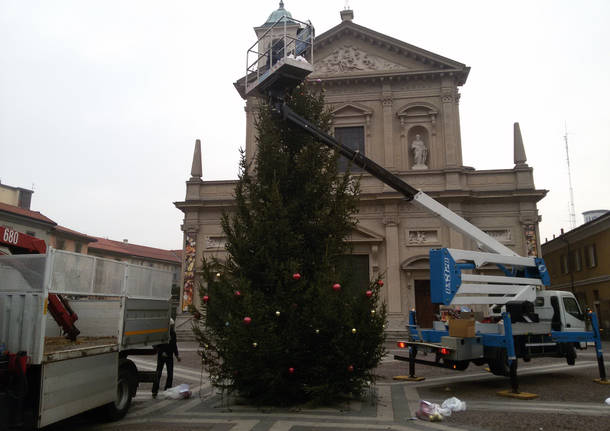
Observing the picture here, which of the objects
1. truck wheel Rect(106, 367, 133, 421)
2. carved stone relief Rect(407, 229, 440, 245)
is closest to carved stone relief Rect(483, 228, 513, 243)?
carved stone relief Rect(407, 229, 440, 245)

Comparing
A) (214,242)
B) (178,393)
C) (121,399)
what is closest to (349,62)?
(214,242)

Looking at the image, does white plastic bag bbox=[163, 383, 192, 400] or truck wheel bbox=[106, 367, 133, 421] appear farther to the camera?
white plastic bag bbox=[163, 383, 192, 400]

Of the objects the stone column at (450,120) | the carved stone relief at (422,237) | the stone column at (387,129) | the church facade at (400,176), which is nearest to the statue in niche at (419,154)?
the church facade at (400,176)

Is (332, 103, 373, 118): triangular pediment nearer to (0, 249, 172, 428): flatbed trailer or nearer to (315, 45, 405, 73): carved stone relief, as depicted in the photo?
(315, 45, 405, 73): carved stone relief

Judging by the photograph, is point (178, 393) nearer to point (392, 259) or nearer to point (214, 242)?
point (392, 259)

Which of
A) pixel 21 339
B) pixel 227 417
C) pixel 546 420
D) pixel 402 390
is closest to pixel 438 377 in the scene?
pixel 402 390

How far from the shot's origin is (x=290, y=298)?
8.89 metres

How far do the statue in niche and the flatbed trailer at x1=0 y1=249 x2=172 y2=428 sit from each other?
1950 centimetres

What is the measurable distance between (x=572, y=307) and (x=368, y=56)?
1875 centimetres

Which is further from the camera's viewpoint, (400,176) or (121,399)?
(400,176)

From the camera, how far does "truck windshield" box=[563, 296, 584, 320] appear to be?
42.6ft

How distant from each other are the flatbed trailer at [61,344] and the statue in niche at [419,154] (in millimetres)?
19498

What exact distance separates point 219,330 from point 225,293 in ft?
2.32

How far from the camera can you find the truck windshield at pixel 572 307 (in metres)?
13.0
